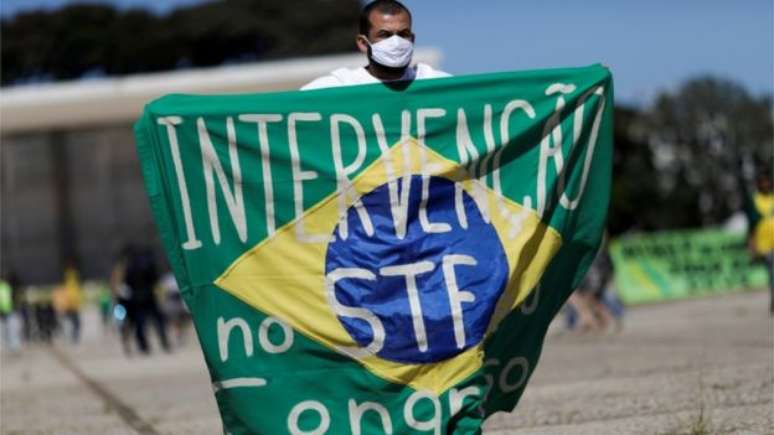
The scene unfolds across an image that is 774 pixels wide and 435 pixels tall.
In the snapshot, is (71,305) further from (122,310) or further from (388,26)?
(388,26)

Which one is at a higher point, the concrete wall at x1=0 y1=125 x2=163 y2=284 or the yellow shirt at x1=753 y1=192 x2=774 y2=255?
the yellow shirt at x1=753 y1=192 x2=774 y2=255

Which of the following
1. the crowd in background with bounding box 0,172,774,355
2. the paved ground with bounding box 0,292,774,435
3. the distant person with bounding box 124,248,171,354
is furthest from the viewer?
the distant person with bounding box 124,248,171,354

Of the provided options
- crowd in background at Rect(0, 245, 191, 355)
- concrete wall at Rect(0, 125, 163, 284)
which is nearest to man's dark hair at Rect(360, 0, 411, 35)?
crowd in background at Rect(0, 245, 191, 355)

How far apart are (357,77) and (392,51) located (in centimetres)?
31

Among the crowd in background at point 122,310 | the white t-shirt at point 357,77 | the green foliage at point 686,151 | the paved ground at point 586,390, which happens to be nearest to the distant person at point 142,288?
the crowd in background at point 122,310

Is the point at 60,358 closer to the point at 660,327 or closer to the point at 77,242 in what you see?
the point at 660,327

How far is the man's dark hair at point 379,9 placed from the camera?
6395 millimetres

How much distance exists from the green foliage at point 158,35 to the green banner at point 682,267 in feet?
260

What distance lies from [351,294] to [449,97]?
87cm

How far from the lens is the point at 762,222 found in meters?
19.0

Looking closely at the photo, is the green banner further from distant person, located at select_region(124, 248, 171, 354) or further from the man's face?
the man's face

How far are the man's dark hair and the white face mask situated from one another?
109 mm

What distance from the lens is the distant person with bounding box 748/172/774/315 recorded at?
18984 millimetres

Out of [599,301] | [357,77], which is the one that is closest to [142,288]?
[599,301]
